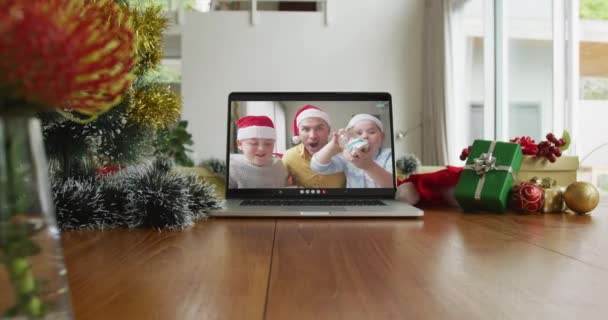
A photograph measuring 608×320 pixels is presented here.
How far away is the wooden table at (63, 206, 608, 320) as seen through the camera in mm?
376

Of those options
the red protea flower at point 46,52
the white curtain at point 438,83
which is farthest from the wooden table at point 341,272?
the white curtain at point 438,83

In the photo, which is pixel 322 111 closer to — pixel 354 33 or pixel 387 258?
pixel 387 258

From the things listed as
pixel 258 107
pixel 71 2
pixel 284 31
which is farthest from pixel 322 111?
pixel 284 31

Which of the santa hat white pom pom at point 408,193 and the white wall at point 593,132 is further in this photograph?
the white wall at point 593,132

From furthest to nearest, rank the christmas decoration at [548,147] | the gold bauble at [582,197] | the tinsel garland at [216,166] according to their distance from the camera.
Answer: the tinsel garland at [216,166]
the christmas decoration at [548,147]
the gold bauble at [582,197]

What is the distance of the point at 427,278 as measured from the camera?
0.47 m

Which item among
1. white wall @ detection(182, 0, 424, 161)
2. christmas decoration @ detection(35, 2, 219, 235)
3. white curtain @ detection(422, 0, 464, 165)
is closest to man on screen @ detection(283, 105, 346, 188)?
christmas decoration @ detection(35, 2, 219, 235)

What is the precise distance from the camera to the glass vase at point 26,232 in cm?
20

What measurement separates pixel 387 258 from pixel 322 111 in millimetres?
665

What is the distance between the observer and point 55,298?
222 millimetres

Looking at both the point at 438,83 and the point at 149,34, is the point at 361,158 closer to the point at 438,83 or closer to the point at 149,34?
the point at 149,34

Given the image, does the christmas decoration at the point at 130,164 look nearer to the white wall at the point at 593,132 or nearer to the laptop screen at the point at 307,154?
the laptop screen at the point at 307,154

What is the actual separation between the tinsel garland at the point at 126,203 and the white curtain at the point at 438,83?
392 centimetres

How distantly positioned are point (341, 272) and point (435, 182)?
762mm
